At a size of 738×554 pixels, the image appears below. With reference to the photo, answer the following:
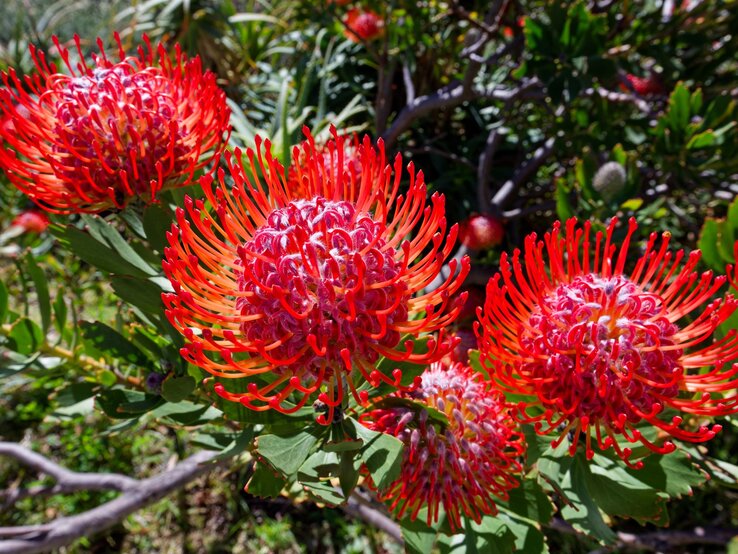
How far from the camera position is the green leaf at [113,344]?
717 millimetres

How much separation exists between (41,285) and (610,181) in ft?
3.26

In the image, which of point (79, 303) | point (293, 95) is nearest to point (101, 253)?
point (293, 95)

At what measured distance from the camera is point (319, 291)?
49cm

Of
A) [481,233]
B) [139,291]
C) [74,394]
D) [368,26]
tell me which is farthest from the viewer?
[368,26]

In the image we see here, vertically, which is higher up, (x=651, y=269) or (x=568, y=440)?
(x=651, y=269)

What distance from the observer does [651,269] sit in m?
0.59

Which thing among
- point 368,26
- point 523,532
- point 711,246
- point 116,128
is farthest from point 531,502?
point 368,26

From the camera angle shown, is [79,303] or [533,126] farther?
[79,303]

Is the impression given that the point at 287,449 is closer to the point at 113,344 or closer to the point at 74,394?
the point at 113,344

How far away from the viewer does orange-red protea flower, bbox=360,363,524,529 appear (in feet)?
2.08

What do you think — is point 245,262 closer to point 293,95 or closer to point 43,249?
point 293,95

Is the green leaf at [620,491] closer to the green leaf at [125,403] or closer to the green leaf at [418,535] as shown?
the green leaf at [418,535]

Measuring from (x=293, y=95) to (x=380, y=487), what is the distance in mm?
1139

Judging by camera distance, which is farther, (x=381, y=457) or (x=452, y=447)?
(x=452, y=447)
